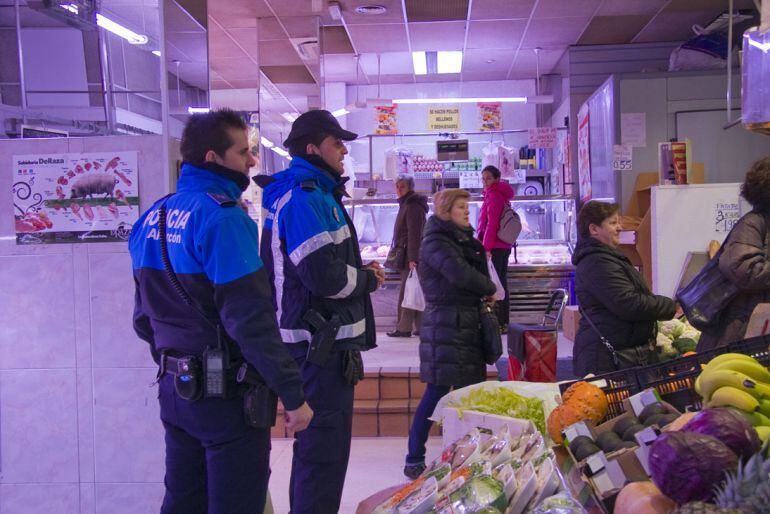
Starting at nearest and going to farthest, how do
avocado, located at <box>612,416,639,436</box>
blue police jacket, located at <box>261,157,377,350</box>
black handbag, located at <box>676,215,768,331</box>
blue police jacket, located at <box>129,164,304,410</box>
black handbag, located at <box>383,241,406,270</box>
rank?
avocado, located at <box>612,416,639,436</box>
blue police jacket, located at <box>129,164,304,410</box>
blue police jacket, located at <box>261,157,377,350</box>
black handbag, located at <box>676,215,768,331</box>
black handbag, located at <box>383,241,406,270</box>

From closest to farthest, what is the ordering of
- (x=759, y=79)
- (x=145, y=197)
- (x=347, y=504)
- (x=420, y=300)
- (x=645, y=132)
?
(x=759, y=79)
(x=145, y=197)
(x=347, y=504)
(x=420, y=300)
(x=645, y=132)

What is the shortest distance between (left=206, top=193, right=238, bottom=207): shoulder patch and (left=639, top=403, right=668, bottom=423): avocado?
1.30m

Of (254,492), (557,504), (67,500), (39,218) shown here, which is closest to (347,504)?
(67,500)

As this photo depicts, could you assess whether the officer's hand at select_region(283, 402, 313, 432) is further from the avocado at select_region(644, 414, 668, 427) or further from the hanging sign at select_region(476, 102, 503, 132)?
the hanging sign at select_region(476, 102, 503, 132)

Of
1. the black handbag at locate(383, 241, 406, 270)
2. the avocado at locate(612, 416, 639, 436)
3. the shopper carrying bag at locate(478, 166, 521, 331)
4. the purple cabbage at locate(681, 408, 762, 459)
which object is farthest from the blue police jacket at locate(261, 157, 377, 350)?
the shopper carrying bag at locate(478, 166, 521, 331)

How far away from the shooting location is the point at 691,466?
1.27 m

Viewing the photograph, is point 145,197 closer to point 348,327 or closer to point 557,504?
point 348,327

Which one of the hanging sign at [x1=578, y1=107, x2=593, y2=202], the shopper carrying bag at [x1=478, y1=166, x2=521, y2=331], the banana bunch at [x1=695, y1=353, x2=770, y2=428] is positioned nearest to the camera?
the banana bunch at [x1=695, y1=353, x2=770, y2=428]

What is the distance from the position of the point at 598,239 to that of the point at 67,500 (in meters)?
2.79

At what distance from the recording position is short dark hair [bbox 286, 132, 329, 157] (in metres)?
2.94

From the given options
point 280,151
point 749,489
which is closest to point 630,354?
point 749,489

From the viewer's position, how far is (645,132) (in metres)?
7.91

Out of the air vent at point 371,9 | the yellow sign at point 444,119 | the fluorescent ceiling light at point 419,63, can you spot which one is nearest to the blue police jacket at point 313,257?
the air vent at point 371,9

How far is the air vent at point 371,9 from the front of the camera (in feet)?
26.2
